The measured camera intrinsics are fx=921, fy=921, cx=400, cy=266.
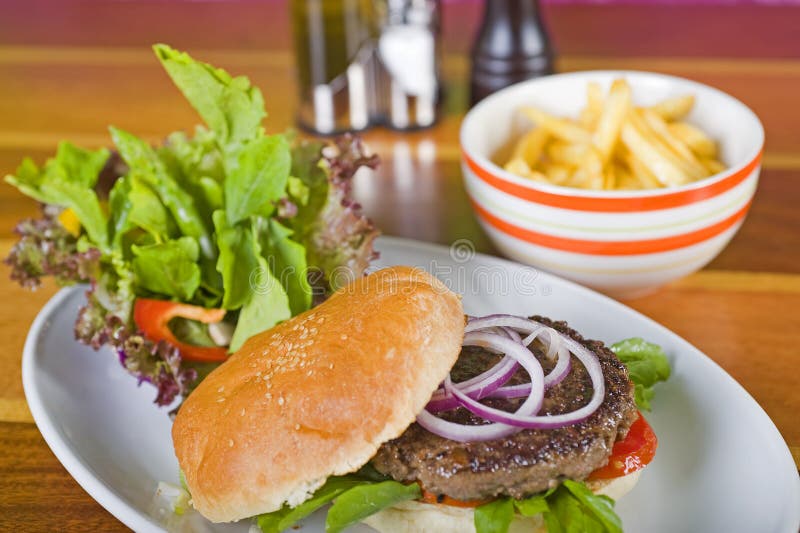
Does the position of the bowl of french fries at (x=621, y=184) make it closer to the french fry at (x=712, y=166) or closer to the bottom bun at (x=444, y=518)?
the french fry at (x=712, y=166)

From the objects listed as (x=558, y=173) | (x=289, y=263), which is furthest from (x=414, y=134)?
(x=289, y=263)

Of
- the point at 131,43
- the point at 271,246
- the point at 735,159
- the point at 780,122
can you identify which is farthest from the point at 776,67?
the point at 131,43

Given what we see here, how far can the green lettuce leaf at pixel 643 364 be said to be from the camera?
2328mm

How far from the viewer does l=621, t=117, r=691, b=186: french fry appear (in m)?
2.67

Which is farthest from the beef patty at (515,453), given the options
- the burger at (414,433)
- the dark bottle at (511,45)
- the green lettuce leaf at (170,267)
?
the dark bottle at (511,45)

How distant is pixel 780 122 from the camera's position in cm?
383

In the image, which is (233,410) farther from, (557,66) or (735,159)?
(557,66)

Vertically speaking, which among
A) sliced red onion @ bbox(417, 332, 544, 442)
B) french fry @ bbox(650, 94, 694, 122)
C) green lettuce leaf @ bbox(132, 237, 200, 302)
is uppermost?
french fry @ bbox(650, 94, 694, 122)

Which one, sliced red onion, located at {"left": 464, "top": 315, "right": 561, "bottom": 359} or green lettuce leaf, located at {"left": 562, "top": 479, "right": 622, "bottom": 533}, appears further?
sliced red onion, located at {"left": 464, "top": 315, "right": 561, "bottom": 359}

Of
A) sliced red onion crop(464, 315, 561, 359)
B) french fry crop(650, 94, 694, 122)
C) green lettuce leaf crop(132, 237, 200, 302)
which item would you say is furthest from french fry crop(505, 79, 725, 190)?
green lettuce leaf crop(132, 237, 200, 302)

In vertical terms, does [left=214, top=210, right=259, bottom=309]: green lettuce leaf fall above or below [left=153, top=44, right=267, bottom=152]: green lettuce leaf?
below

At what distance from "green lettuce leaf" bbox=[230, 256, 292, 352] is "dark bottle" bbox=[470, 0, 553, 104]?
1.59 meters

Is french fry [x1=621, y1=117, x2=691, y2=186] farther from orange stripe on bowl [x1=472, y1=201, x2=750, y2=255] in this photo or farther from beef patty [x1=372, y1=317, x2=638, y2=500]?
beef patty [x1=372, y1=317, x2=638, y2=500]

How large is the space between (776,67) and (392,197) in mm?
2092
